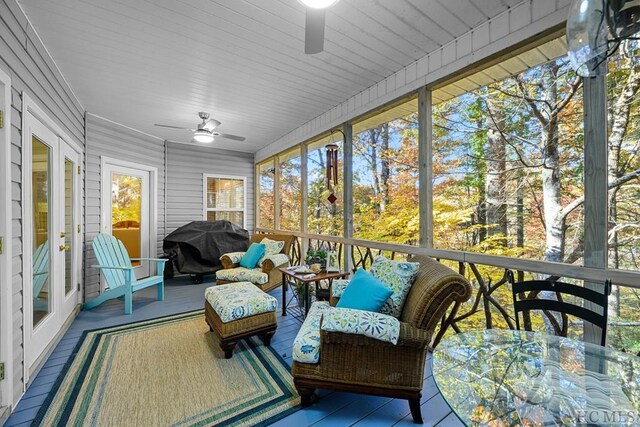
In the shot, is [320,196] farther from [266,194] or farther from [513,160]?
[513,160]

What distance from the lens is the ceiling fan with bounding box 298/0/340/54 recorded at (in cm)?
143

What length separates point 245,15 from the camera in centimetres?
206

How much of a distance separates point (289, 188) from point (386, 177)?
2.37 meters

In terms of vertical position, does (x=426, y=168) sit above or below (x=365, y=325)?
above

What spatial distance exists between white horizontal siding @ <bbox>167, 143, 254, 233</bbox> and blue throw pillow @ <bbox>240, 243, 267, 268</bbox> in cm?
234

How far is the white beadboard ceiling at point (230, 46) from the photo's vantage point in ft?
6.60

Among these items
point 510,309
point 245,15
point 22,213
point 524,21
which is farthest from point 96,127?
point 510,309

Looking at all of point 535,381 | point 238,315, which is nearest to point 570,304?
point 535,381

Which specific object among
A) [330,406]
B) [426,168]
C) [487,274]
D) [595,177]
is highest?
[426,168]

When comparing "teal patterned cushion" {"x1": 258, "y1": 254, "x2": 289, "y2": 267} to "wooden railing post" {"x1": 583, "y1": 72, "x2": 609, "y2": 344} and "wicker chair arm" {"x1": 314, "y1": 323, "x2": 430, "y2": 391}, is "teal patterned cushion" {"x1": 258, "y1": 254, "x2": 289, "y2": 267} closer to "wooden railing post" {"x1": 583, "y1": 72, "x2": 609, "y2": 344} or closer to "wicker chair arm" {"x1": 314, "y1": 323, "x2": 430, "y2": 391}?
"wicker chair arm" {"x1": 314, "y1": 323, "x2": 430, "y2": 391}

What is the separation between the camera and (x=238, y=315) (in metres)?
2.42

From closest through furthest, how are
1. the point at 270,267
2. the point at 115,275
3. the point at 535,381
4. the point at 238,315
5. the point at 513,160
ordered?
the point at 535,381
the point at 238,315
the point at 513,160
the point at 115,275
the point at 270,267

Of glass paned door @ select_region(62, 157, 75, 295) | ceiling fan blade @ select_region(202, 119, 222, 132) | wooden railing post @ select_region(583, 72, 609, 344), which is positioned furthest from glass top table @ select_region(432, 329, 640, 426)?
glass paned door @ select_region(62, 157, 75, 295)

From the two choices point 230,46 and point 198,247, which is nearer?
point 230,46
